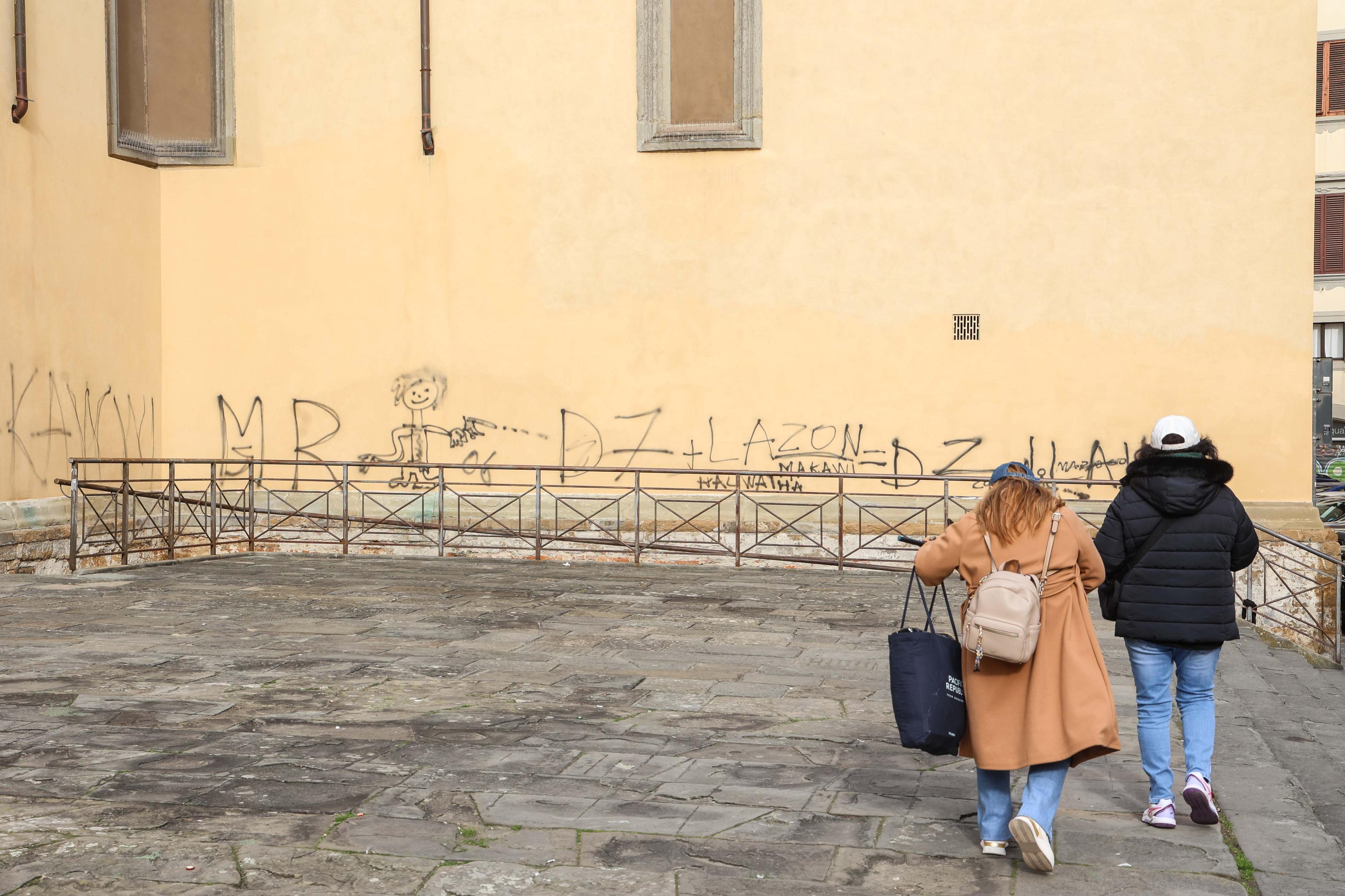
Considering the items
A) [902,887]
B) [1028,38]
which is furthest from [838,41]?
[902,887]

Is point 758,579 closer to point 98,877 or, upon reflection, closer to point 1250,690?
point 1250,690

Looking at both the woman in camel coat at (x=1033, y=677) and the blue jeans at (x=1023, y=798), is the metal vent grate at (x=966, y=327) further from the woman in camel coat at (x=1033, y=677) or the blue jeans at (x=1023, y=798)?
the blue jeans at (x=1023, y=798)

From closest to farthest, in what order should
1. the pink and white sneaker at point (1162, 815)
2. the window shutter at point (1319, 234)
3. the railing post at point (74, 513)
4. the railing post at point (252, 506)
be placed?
the pink and white sneaker at point (1162, 815) → the railing post at point (74, 513) → the railing post at point (252, 506) → the window shutter at point (1319, 234)

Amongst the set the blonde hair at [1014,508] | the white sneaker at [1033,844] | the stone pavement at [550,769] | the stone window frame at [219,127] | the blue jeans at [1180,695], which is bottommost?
the stone pavement at [550,769]

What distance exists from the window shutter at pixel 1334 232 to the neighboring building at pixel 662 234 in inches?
613

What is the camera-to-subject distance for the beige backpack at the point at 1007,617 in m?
3.73

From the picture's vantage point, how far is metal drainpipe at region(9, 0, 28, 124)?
12031 millimetres

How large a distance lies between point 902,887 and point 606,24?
38.1 ft

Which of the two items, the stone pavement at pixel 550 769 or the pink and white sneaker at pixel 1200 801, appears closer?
the stone pavement at pixel 550 769

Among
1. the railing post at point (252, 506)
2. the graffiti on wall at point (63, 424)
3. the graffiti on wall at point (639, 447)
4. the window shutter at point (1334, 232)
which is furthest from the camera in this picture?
the window shutter at point (1334, 232)

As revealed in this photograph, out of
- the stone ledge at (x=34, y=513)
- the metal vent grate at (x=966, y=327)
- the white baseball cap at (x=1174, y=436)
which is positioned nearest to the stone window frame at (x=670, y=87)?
the metal vent grate at (x=966, y=327)

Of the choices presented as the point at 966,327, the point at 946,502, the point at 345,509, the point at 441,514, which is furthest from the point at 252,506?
the point at 966,327

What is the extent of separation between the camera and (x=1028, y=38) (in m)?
12.9

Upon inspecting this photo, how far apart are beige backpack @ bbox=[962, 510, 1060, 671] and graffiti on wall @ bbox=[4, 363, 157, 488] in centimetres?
1090
